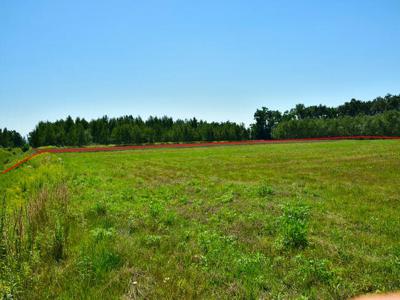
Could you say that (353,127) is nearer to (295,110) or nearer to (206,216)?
(295,110)

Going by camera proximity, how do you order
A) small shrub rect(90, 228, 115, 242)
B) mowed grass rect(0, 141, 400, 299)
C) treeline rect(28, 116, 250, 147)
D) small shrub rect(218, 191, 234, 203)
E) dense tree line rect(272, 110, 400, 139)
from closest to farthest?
mowed grass rect(0, 141, 400, 299), small shrub rect(90, 228, 115, 242), small shrub rect(218, 191, 234, 203), dense tree line rect(272, 110, 400, 139), treeline rect(28, 116, 250, 147)

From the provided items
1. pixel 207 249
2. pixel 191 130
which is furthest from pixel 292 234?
pixel 191 130

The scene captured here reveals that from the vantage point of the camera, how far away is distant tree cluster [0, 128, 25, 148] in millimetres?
122438

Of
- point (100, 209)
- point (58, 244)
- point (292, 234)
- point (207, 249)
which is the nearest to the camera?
point (58, 244)

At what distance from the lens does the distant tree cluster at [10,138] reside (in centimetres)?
12244

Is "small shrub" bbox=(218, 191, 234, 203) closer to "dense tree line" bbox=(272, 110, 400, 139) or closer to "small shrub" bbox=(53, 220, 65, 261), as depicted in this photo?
"small shrub" bbox=(53, 220, 65, 261)

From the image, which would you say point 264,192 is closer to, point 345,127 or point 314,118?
point 345,127

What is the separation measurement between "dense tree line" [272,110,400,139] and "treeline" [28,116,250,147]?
18650mm

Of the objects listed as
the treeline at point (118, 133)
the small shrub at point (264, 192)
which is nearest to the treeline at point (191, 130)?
the treeline at point (118, 133)

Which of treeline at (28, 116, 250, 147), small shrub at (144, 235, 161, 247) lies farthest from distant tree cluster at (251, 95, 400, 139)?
small shrub at (144, 235, 161, 247)

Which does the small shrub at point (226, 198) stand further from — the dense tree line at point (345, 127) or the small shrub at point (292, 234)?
the dense tree line at point (345, 127)

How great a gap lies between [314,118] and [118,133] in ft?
328

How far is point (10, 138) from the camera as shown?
130625mm

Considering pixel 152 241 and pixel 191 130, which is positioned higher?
pixel 191 130
